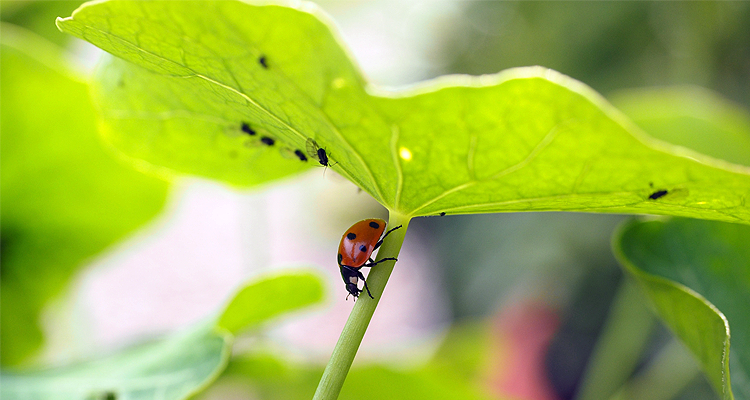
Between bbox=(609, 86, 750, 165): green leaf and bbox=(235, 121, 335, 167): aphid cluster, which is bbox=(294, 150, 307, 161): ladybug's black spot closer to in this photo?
bbox=(235, 121, 335, 167): aphid cluster

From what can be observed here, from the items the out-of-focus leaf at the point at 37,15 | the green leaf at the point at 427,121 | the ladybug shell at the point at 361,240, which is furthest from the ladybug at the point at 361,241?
the out-of-focus leaf at the point at 37,15

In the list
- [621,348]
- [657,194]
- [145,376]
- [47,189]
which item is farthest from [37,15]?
[621,348]

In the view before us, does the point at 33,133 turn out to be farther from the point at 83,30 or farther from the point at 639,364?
the point at 639,364

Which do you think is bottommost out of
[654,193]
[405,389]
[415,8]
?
[405,389]

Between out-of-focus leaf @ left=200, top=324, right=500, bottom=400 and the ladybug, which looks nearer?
the ladybug

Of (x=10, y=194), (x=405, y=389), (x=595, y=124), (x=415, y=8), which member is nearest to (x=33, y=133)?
(x=10, y=194)

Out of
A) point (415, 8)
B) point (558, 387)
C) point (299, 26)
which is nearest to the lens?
point (299, 26)

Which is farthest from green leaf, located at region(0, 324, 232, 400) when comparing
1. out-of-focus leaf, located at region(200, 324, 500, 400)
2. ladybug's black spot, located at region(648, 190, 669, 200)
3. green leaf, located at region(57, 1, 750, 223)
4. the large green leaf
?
ladybug's black spot, located at region(648, 190, 669, 200)
